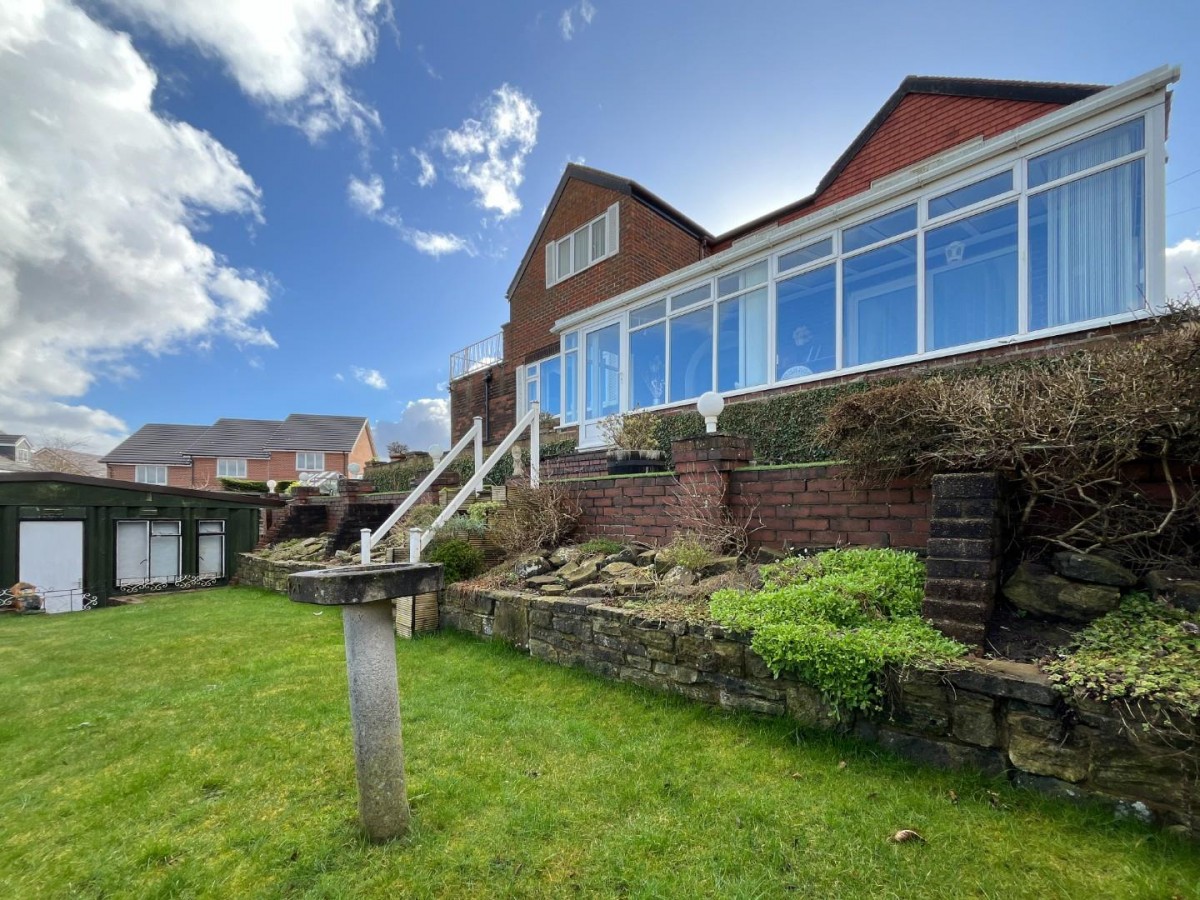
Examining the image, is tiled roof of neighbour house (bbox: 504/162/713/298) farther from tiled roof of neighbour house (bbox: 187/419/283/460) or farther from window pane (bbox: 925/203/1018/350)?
tiled roof of neighbour house (bbox: 187/419/283/460)

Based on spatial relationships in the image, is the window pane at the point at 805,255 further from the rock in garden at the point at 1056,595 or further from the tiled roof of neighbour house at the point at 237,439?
the tiled roof of neighbour house at the point at 237,439

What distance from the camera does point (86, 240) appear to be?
12.8m

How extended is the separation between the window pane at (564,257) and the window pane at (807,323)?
7746 millimetres

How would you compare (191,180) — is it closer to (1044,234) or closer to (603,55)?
(603,55)

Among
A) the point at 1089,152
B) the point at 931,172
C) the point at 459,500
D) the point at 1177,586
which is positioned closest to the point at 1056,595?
the point at 1177,586

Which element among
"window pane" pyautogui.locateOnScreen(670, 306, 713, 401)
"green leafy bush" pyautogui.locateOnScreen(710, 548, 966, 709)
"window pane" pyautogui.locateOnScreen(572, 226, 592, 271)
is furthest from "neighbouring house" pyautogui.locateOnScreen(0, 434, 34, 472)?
"green leafy bush" pyautogui.locateOnScreen(710, 548, 966, 709)

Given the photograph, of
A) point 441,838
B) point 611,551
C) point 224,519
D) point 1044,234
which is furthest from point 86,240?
point 1044,234

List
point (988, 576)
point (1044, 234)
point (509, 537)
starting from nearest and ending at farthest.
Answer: point (988, 576) → point (1044, 234) → point (509, 537)

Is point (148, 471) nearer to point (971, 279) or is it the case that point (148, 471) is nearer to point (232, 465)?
point (232, 465)

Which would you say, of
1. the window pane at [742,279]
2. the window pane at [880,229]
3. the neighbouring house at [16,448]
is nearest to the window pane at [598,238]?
the window pane at [742,279]

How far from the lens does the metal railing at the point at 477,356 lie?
15703 millimetres

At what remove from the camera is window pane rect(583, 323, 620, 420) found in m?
9.66

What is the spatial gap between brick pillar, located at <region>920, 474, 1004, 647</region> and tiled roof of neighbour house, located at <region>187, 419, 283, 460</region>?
1629 inches

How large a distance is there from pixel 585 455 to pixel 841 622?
183 inches
